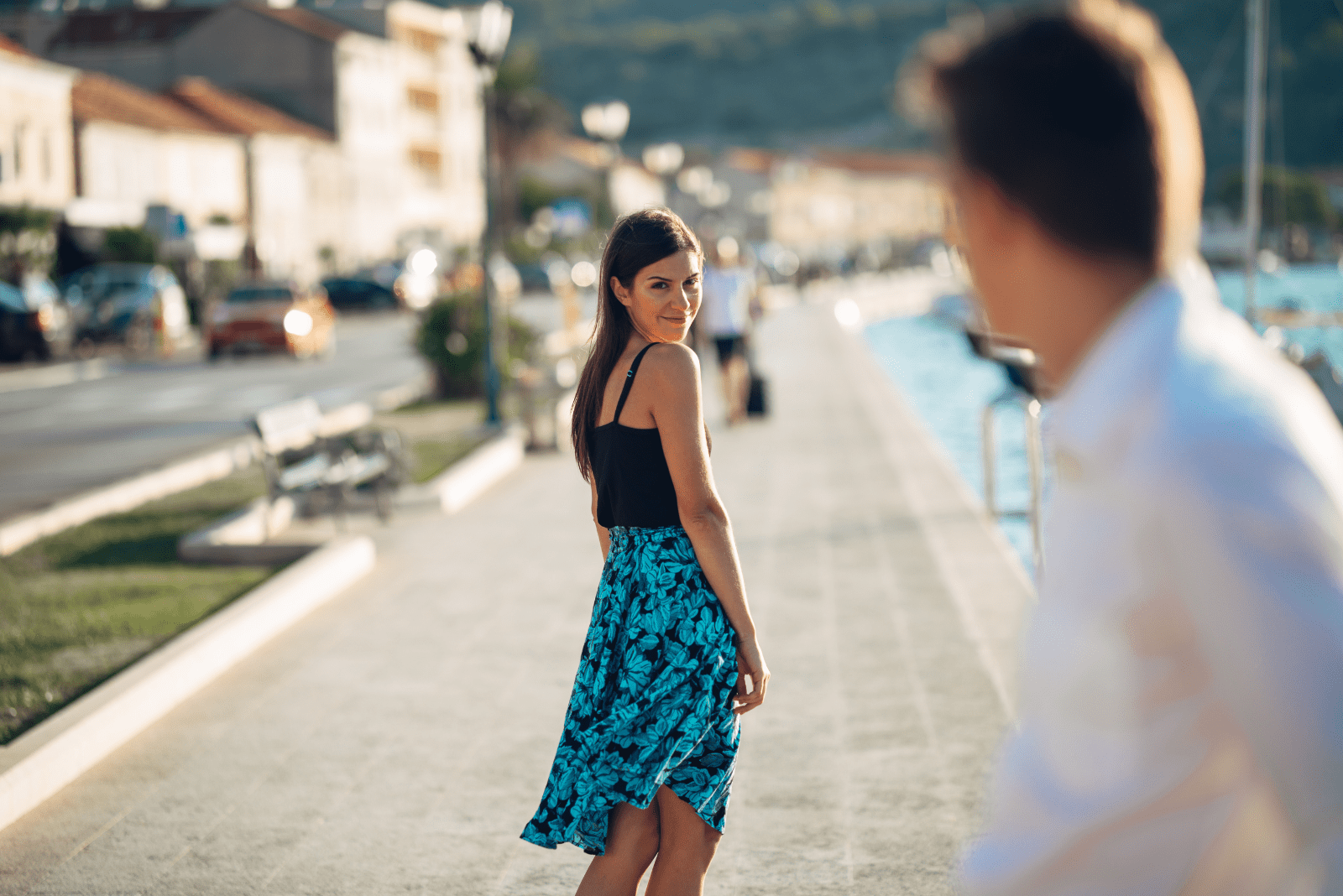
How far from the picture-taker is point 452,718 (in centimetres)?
557

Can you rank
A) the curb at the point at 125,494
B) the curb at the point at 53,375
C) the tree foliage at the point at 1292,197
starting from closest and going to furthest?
the curb at the point at 125,494
the curb at the point at 53,375
the tree foliage at the point at 1292,197

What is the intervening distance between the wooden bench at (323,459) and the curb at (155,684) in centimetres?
123

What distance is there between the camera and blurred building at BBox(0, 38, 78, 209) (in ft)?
136

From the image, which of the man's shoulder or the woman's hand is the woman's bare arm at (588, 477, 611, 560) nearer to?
the woman's hand

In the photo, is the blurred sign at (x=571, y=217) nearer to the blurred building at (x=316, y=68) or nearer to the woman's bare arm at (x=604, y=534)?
the blurred building at (x=316, y=68)

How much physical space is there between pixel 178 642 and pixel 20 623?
4.61 feet

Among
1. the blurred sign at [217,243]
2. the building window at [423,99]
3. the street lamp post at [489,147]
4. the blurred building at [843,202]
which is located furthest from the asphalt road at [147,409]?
the blurred building at [843,202]

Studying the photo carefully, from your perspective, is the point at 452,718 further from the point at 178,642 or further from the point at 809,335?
the point at 809,335

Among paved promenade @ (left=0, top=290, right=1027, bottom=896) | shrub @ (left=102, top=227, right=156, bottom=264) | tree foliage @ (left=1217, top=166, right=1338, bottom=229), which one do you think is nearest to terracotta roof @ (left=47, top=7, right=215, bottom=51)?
shrub @ (left=102, top=227, right=156, bottom=264)

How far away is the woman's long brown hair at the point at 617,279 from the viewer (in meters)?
3.05

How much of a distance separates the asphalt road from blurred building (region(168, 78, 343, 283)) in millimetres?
25245

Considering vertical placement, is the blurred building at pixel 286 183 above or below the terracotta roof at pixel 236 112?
below

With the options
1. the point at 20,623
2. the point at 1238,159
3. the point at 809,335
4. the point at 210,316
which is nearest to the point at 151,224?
the point at 210,316

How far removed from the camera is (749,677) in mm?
3043
